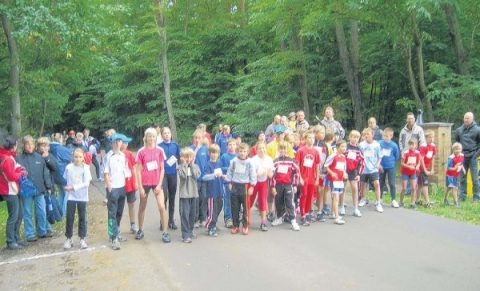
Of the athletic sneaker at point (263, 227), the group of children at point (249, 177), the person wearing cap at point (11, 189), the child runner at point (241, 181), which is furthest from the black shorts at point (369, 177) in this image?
the person wearing cap at point (11, 189)

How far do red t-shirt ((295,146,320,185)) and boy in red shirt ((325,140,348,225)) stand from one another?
1.00 ft

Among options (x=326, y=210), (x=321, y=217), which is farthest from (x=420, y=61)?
(x=321, y=217)

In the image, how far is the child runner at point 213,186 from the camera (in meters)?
7.97

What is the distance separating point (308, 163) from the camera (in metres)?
8.56

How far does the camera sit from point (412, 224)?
26.8 ft

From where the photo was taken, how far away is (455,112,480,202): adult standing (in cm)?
1045

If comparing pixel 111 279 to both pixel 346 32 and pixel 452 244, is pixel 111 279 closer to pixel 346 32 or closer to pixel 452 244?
pixel 452 244

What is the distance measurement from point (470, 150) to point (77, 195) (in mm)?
8511

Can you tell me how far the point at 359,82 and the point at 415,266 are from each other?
1496 centimetres

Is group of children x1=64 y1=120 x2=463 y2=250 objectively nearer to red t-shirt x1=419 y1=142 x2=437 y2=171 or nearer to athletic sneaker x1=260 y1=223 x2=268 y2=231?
athletic sneaker x1=260 y1=223 x2=268 y2=231

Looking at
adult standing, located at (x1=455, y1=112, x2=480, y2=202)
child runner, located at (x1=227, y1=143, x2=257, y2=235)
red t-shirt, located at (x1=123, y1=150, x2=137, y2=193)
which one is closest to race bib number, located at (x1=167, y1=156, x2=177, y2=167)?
red t-shirt, located at (x1=123, y1=150, x2=137, y2=193)

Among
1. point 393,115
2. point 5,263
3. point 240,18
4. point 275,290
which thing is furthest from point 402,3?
point 240,18

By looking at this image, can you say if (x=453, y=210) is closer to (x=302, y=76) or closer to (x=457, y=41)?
(x=457, y=41)

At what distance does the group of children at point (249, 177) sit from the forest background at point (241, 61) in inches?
210
